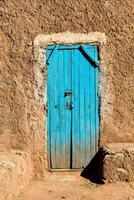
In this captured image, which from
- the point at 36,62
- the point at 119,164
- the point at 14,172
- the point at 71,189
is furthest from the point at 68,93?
the point at 14,172

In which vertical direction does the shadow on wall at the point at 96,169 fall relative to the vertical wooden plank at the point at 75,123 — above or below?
below

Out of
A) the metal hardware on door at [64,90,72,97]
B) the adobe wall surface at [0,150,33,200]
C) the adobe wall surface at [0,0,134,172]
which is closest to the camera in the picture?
the adobe wall surface at [0,150,33,200]

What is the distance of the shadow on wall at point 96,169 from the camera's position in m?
7.06

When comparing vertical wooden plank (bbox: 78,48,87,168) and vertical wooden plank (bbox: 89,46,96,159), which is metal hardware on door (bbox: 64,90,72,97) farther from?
vertical wooden plank (bbox: 89,46,96,159)

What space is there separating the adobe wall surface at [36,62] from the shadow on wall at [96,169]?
289 mm

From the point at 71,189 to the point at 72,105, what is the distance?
4.40 feet

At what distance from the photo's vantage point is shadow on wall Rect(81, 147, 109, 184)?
7.06 meters

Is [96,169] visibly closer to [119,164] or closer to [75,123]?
[119,164]

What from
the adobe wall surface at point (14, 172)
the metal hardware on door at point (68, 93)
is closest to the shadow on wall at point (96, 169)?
the adobe wall surface at point (14, 172)

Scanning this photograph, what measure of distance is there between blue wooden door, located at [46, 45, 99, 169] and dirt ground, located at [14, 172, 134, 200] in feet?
0.83

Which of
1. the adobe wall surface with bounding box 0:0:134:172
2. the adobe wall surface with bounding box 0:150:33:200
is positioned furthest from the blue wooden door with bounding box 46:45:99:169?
the adobe wall surface with bounding box 0:150:33:200

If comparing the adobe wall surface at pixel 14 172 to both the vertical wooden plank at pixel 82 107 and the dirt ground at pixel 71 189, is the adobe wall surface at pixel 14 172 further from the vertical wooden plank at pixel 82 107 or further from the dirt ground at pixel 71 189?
the vertical wooden plank at pixel 82 107

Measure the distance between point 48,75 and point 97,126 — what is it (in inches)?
43.2

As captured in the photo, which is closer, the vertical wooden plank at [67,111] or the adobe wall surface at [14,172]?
the adobe wall surface at [14,172]
